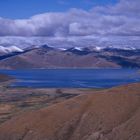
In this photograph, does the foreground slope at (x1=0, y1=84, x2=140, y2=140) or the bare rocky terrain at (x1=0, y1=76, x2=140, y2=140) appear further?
the foreground slope at (x1=0, y1=84, x2=140, y2=140)

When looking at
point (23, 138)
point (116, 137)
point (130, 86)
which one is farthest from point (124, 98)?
point (23, 138)

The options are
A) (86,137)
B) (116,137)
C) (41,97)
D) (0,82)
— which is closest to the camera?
(116,137)

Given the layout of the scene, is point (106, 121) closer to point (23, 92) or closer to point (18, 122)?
point (18, 122)

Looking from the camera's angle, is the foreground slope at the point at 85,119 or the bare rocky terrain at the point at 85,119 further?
the foreground slope at the point at 85,119

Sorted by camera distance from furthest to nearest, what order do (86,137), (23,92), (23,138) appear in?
(23,92), (23,138), (86,137)

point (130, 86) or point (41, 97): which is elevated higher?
point (130, 86)
